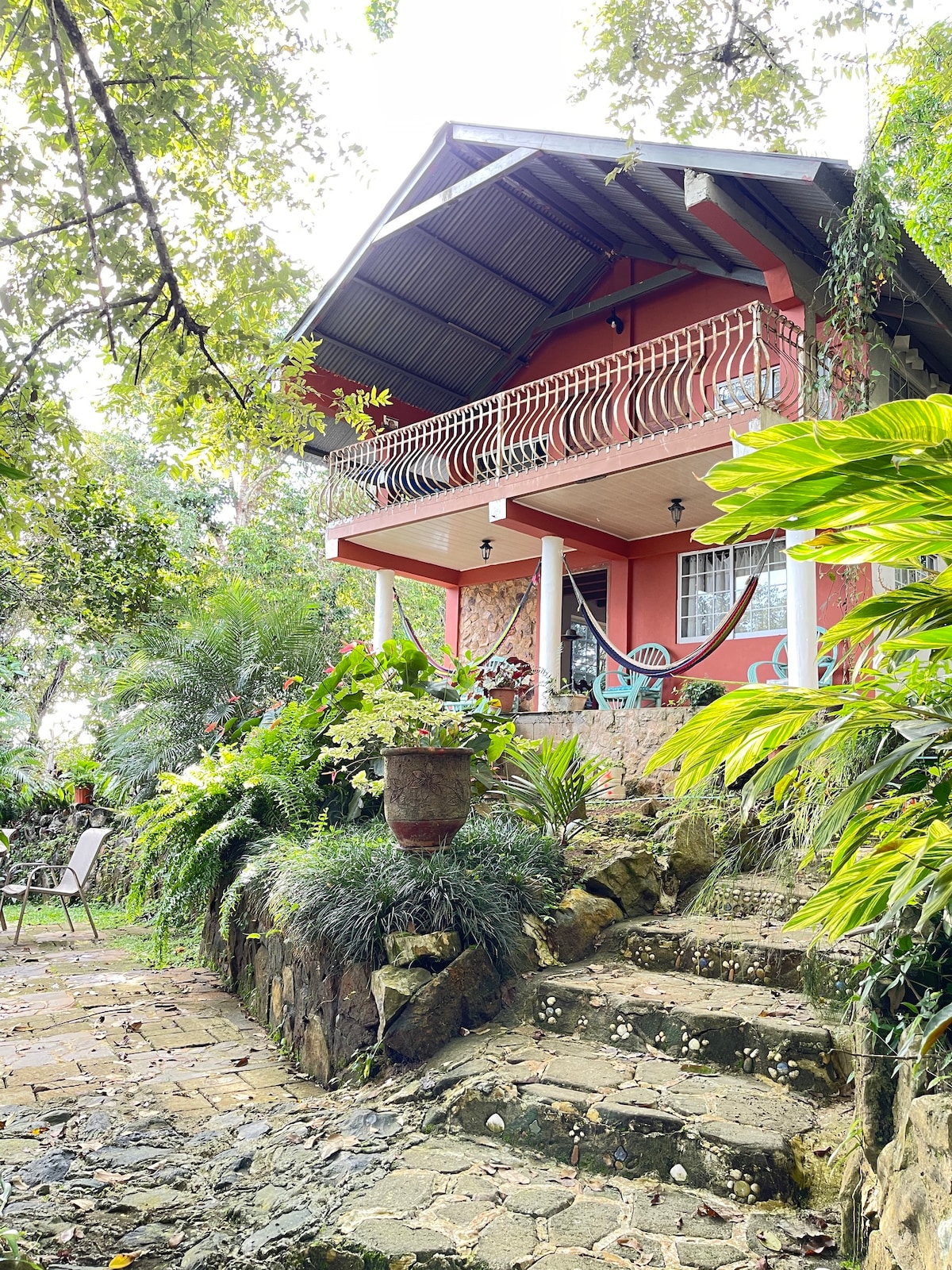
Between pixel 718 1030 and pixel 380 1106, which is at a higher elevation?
pixel 718 1030

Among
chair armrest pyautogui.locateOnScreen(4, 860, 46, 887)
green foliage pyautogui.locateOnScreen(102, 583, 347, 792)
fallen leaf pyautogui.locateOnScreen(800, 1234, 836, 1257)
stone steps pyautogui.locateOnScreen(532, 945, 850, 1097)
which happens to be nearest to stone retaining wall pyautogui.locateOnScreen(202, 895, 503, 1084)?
stone steps pyautogui.locateOnScreen(532, 945, 850, 1097)

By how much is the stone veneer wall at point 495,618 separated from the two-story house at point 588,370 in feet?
0.11

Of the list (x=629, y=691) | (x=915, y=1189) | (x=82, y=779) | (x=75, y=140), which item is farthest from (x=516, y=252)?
(x=915, y=1189)

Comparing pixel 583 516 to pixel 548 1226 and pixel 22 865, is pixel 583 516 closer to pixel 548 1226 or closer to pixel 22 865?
pixel 22 865

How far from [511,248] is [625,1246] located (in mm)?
10093

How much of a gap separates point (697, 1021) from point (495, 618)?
27.9 feet

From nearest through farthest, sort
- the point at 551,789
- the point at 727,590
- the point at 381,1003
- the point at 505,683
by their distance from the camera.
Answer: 1. the point at 381,1003
2. the point at 551,789
3. the point at 505,683
4. the point at 727,590

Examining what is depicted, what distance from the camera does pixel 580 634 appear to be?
11219 mm

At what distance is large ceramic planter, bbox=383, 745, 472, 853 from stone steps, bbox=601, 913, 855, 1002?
948 mm

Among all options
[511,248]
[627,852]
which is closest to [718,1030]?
[627,852]

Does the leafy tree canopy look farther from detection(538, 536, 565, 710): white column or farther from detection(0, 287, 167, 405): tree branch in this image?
detection(538, 536, 565, 710): white column

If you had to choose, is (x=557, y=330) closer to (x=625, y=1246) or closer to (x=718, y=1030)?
(x=718, y=1030)

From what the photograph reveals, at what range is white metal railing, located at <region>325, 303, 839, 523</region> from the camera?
23.2 feet

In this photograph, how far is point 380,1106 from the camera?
10.6 ft
